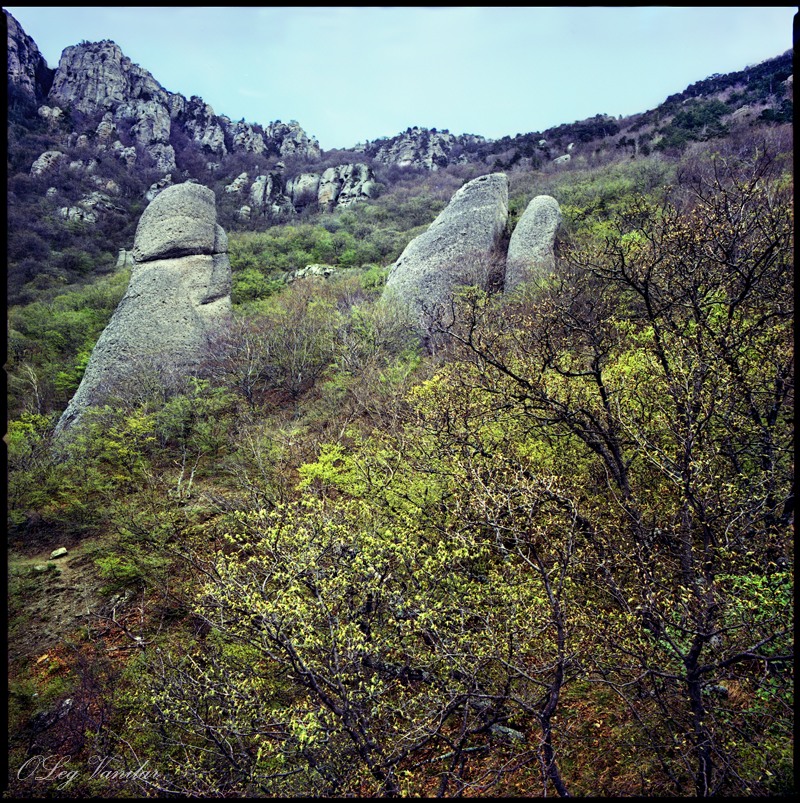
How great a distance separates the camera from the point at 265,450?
476 inches

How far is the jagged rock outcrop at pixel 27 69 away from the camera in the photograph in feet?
154

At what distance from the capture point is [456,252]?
64.0 ft

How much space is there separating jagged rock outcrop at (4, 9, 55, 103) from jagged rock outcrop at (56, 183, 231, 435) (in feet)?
146

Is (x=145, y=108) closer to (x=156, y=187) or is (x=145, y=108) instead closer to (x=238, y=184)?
(x=156, y=187)

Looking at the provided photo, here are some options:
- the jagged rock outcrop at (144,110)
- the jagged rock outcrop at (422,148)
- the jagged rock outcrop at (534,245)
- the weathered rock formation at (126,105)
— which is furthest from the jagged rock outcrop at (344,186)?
the jagged rock outcrop at (534,245)

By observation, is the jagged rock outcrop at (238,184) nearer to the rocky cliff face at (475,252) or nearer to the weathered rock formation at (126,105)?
the weathered rock formation at (126,105)

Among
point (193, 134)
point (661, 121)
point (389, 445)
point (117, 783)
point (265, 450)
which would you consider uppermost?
point (193, 134)

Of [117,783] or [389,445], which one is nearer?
[117,783]

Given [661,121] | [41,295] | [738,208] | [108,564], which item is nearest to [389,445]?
[108,564]

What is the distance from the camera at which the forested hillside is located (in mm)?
4340

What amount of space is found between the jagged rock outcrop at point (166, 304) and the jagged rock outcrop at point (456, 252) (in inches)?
315

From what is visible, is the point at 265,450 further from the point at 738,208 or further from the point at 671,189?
the point at 671,189

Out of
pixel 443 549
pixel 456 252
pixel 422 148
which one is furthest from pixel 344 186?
pixel 443 549

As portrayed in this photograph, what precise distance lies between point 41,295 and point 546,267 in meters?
26.4
